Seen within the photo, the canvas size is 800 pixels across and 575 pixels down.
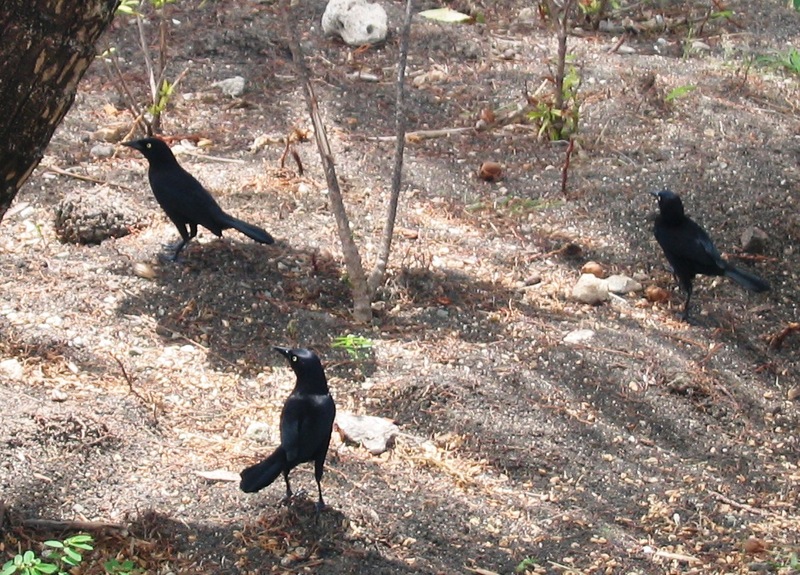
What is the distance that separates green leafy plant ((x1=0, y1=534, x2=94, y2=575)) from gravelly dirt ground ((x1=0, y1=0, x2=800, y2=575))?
4.2 inches

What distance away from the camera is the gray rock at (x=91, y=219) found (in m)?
5.43

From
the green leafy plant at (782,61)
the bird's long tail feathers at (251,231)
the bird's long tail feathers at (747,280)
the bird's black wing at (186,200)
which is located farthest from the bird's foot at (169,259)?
the green leafy plant at (782,61)

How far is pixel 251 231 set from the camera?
16.6 ft

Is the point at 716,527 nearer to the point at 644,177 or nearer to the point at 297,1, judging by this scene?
the point at 644,177

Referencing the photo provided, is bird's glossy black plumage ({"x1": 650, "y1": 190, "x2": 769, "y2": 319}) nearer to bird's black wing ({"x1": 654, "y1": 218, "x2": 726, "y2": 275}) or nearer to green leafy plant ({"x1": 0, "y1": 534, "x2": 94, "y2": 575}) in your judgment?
bird's black wing ({"x1": 654, "y1": 218, "x2": 726, "y2": 275})

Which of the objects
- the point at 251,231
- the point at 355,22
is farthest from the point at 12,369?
the point at 355,22

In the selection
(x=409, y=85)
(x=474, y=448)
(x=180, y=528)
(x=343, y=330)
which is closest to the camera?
(x=180, y=528)

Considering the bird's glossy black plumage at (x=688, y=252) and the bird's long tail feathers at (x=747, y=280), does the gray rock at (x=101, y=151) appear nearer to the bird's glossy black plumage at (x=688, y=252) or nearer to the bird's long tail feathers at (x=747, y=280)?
the bird's glossy black plumage at (x=688, y=252)

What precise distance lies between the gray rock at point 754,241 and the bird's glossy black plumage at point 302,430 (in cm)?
281

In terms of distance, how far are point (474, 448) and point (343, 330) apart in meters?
0.90

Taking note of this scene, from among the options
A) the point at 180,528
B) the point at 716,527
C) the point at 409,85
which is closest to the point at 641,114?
the point at 409,85

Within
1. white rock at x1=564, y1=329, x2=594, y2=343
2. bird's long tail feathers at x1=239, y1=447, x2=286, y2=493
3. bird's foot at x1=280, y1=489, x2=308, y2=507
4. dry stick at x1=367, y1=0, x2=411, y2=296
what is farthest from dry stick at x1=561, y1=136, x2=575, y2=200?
bird's long tail feathers at x1=239, y1=447, x2=286, y2=493

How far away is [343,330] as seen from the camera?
15.7 feet

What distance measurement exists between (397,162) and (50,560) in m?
2.09
